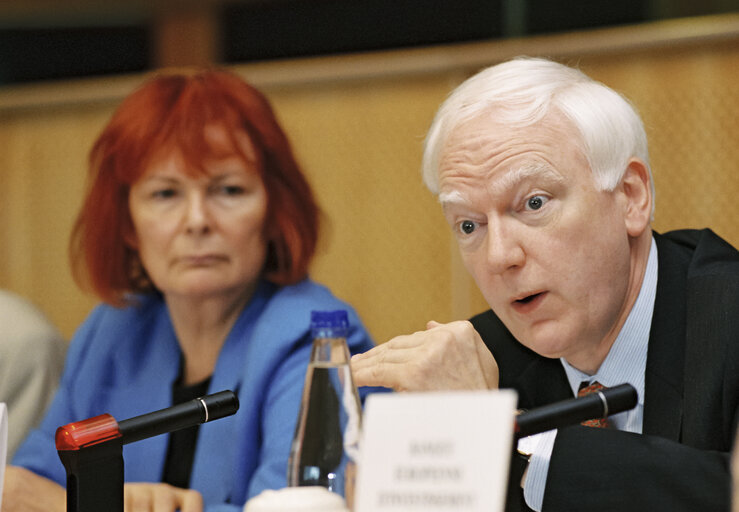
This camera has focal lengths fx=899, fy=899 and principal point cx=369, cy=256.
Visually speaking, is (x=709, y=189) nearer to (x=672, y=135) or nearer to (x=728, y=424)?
A: (x=672, y=135)

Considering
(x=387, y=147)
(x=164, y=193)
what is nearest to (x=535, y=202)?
(x=164, y=193)

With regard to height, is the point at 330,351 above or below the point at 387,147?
below


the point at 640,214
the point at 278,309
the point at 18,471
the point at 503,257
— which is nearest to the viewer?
the point at 503,257

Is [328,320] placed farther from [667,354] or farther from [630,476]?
[667,354]

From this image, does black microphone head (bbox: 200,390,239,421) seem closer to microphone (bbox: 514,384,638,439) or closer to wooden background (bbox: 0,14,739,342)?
microphone (bbox: 514,384,638,439)

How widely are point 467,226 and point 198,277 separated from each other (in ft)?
2.39

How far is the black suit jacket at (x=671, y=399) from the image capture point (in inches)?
33.9

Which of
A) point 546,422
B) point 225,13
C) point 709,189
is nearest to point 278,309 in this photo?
point 546,422

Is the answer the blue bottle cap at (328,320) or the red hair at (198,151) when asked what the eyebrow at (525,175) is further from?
the red hair at (198,151)

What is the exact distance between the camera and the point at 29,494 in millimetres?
1550

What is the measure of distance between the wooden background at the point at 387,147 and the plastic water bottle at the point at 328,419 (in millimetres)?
1155

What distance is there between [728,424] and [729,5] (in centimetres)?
182

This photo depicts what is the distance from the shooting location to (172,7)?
11.6 feet

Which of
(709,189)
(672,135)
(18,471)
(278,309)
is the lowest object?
(18,471)
